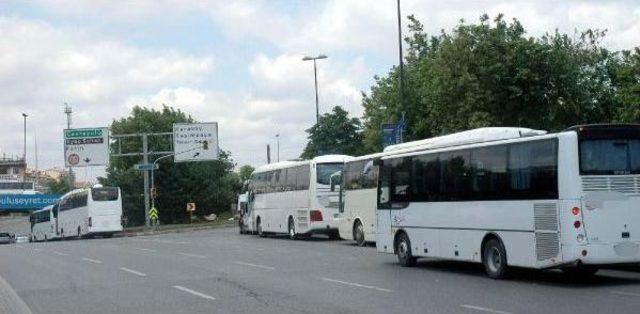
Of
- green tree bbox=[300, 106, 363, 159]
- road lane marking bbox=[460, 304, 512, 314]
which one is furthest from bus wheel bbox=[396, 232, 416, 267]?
green tree bbox=[300, 106, 363, 159]

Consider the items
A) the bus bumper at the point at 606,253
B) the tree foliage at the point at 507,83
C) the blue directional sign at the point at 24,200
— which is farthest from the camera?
the blue directional sign at the point at 24,200

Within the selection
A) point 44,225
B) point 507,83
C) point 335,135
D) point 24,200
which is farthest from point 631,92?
point 24,200

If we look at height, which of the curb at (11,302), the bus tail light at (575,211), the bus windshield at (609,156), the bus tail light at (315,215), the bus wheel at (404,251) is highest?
the bus windshield at (609,156)

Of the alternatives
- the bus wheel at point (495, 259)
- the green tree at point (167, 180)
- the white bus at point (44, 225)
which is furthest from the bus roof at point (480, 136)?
the green tree at point (167, 180)

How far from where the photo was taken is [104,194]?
5881cm

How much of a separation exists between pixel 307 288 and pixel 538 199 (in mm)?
4723

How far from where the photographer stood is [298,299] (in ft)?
47.9

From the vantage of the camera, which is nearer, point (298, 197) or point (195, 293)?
point (195, 293)

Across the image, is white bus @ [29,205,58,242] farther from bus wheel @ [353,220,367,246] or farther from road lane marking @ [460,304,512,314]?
road lane marking @ [460,304,512,314]

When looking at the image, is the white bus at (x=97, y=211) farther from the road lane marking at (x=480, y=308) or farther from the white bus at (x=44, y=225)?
the road lane marking at (x=480, y=308)

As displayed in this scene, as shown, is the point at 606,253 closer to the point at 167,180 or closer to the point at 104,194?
the point at 104,194

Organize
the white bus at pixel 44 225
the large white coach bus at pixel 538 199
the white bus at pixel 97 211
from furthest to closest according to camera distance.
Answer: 1. the white bus at pixel 44 225
2. the white bus at pixel 97 211
3. the large white coach bus at pixel 538 199

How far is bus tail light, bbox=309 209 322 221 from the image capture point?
35.2 metres

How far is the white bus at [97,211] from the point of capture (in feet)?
190
